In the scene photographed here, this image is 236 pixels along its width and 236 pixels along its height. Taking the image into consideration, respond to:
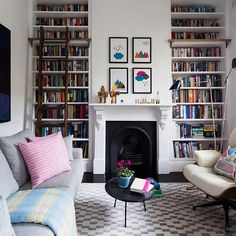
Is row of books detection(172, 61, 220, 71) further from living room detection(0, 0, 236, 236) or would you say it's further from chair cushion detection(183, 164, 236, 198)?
chair cushion detection(183, 164, 236, 198)

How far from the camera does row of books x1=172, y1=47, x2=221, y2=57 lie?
13.3 feet

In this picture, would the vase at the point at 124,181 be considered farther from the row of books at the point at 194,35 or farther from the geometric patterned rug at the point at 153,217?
the row of books at the point at 194,35

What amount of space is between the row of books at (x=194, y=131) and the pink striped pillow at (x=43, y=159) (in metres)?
2.37

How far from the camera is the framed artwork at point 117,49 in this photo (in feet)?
12.9

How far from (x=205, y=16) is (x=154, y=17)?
99 centimetres

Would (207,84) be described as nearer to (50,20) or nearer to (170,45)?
(170,45)

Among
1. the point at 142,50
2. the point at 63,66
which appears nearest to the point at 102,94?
the point at 63,66

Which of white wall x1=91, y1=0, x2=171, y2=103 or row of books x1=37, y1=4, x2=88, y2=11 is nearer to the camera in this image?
white wall x1=91, y1=0, x2=171, y2=103

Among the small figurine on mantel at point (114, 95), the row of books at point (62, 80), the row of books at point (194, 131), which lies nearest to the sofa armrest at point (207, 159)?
the row of books at point (194, 131)

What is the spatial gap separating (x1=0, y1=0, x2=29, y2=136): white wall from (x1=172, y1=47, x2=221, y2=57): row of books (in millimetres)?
2605

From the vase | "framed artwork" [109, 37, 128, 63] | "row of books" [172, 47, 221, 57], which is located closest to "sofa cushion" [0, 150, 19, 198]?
the vase

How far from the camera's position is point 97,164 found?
391 cm

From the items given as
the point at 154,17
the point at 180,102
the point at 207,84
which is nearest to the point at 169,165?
the point at 180,102

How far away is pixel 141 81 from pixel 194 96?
3.35 ft
